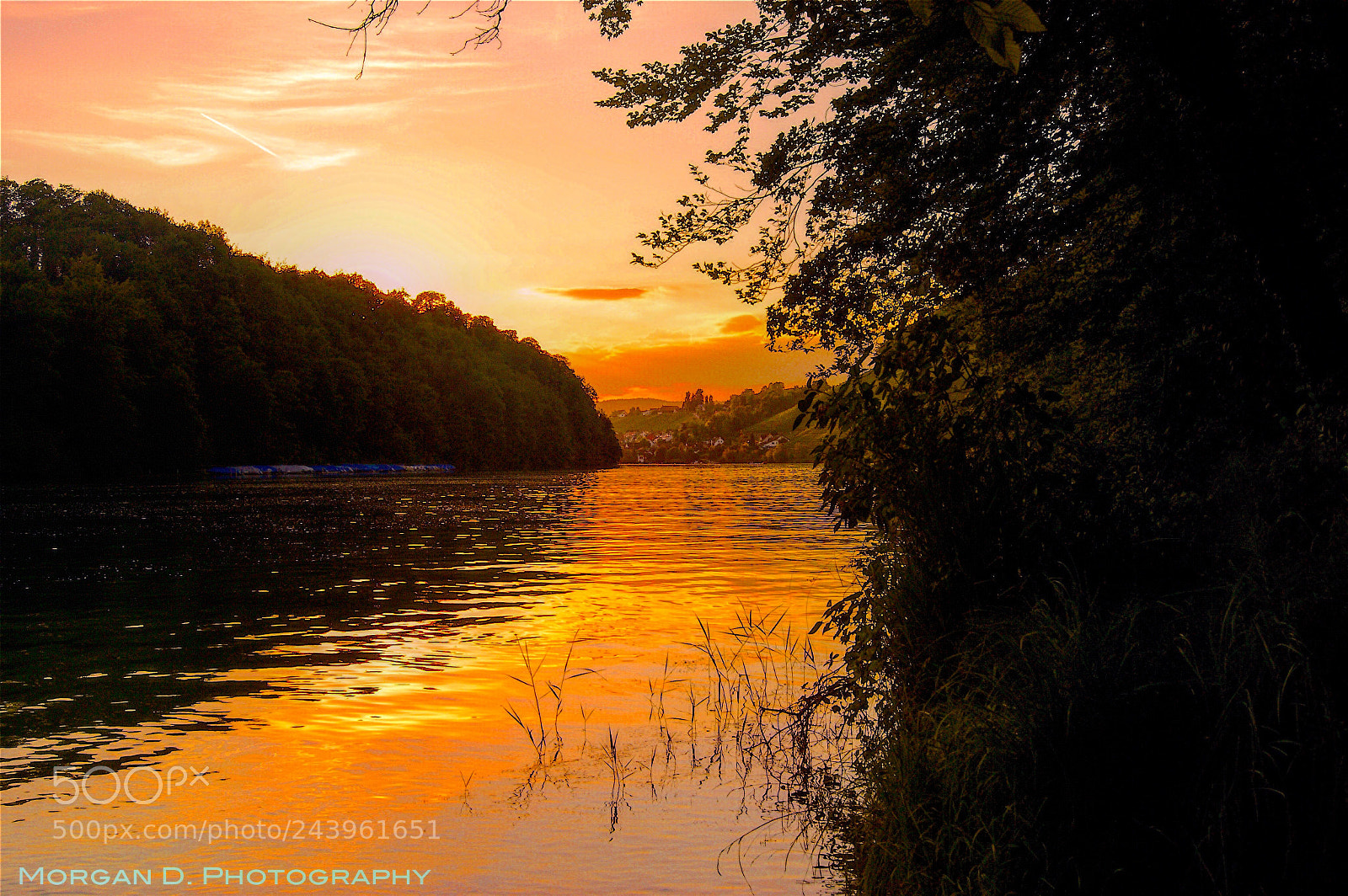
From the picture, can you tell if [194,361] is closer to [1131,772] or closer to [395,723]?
[395,723]

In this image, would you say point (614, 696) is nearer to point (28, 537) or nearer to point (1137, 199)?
point (1137, 199)

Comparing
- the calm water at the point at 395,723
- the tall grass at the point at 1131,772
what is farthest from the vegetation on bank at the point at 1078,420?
the calm water at the point at 395,723

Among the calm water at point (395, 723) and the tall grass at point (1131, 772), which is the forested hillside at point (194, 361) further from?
the tall grass at point (1131, 772)

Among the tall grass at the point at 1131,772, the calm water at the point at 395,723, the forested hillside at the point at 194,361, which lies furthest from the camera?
the forested hillside at the point at 194,361

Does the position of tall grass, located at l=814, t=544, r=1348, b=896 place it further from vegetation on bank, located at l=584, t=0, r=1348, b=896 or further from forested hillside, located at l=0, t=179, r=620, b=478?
forested hillside, located at l=0, t=179, r=620, b=478

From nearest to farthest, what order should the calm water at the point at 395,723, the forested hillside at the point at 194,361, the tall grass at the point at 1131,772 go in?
the tall grass at the point at 1131,772 → the calm water at the point at 395,723 → the forested hillside at the point at 194,361

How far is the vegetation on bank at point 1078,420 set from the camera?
5.07 meters

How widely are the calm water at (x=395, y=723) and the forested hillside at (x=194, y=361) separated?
62571 mm

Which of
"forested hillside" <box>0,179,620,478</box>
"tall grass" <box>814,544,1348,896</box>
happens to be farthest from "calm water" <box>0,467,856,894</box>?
"forested hillside" <box>0,179,620,478</box>

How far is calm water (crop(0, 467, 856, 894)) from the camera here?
689 cm

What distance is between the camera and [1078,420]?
32.5 feet

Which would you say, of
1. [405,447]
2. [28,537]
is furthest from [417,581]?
[405,447]

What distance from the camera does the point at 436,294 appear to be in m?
198

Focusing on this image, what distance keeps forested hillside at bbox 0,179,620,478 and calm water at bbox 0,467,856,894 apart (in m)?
62.6
